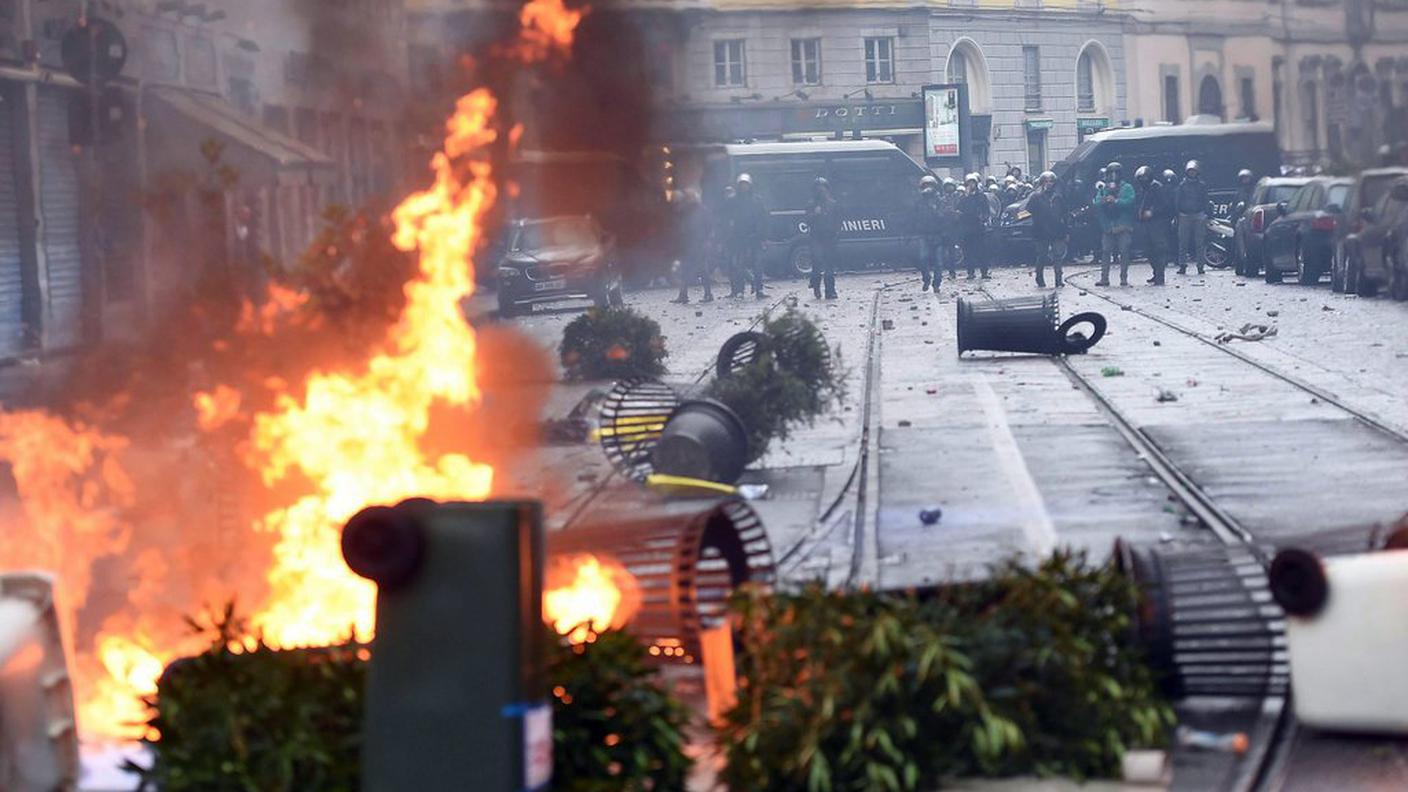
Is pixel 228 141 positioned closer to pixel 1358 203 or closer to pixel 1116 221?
pixel 1116 221

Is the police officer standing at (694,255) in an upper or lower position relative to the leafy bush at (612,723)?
upper

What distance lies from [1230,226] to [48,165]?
19.3 metres

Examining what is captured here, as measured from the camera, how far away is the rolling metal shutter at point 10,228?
73.9 ft

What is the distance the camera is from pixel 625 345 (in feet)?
57.0

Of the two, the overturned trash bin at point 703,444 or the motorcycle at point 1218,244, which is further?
the motorcycle at point 1218,244

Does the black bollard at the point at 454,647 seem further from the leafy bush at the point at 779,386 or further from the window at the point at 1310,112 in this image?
the window at the point at 1310,112

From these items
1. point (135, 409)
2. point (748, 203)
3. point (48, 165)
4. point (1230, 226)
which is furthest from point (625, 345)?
point (1230, 226)

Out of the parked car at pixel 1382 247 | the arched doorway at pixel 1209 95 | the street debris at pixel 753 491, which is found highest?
the arched doorway at pixel 1209 95

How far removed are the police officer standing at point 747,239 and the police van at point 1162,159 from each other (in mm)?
3853

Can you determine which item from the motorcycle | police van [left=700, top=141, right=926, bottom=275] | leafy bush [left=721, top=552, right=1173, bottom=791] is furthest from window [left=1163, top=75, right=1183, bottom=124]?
leafy bush [left=721, top=552, right=1173, bottom=791]

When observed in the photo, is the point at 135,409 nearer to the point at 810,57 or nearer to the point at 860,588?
the point at 810,57

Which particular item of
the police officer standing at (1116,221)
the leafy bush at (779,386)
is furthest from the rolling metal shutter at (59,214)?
the police officer standing at (1116,221)

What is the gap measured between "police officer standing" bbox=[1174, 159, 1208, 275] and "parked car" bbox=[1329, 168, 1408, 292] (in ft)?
13.3

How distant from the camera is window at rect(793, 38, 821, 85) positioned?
15270mm
